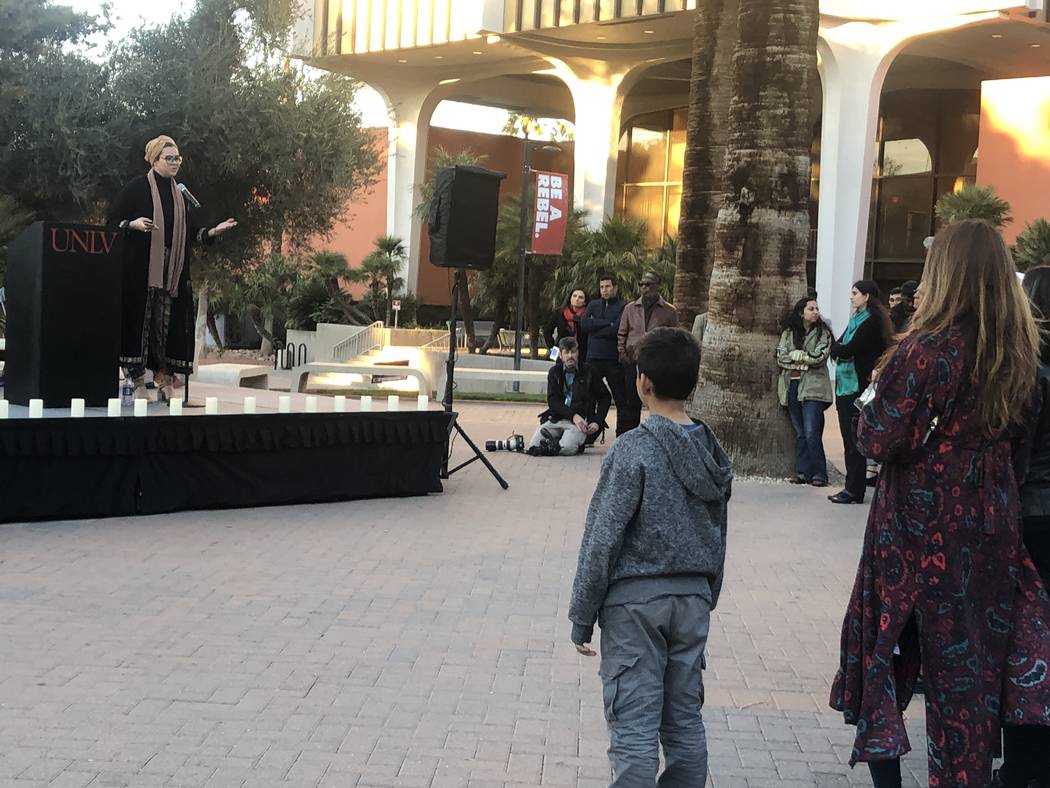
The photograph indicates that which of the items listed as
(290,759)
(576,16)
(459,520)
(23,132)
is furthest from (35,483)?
(576,16)

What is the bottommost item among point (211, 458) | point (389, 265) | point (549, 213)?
point (211, 458)

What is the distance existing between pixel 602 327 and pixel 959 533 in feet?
31.9

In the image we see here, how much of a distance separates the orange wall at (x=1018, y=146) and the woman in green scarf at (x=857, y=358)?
1651 centimetres

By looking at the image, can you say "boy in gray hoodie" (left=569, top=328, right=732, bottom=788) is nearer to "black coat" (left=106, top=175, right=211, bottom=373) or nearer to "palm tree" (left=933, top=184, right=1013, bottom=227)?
"black coat" (left=106, top=175, right=211, bottom=373)

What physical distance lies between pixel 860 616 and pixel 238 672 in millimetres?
2588

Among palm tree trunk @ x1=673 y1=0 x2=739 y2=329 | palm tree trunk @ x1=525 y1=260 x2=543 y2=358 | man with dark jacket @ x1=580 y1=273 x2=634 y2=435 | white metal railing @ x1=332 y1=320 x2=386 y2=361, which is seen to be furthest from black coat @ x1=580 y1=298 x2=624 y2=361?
white metal railing @ x1=332 y1=320 x2=386 y2=361

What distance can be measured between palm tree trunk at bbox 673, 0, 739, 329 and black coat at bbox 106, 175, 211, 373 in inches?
229

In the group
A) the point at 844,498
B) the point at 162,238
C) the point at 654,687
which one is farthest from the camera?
the point at 844,498

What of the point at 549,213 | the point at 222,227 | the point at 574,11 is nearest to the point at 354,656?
the point at 222,227

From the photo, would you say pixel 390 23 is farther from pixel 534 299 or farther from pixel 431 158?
pixel 534 299

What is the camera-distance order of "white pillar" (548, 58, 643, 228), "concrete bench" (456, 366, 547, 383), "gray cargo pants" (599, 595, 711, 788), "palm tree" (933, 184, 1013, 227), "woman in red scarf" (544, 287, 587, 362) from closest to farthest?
"gray cargo pants" (599, 595, 711, 788)
"woman in red scarf" (544, 287, 587, 362)
"concrete bench" (456, 366, 547, 383)
"palm tree" (933, 184, 1013, 227)
"white pillar" (548, 58, 643, 228)

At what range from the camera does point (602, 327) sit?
13078mm

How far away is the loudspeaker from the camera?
33.2ft

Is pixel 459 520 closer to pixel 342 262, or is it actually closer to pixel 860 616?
pixel 860 616
